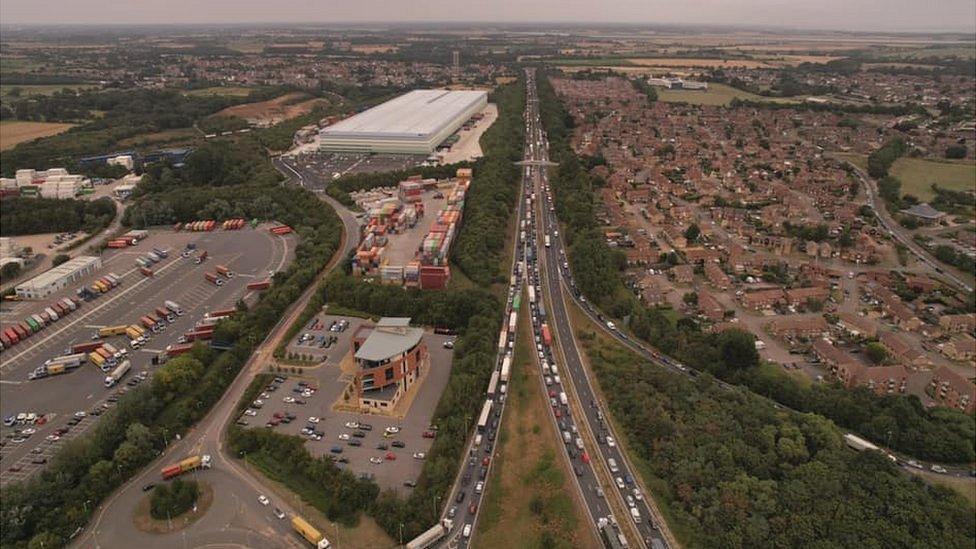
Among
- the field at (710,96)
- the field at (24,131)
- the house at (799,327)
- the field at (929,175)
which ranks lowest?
the house at (799,327)

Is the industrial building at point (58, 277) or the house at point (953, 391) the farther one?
the industrial building at point (58, 277)

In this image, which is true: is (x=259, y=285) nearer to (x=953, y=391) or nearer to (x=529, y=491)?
(x=529, y=491)

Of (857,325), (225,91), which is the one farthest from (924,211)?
(225,91)

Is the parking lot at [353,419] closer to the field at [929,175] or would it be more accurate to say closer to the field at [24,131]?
the field at [929,175]

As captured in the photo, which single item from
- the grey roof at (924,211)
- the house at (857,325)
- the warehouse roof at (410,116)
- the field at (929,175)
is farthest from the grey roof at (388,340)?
the field at (929,175)

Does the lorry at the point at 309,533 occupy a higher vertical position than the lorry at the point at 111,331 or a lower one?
higher

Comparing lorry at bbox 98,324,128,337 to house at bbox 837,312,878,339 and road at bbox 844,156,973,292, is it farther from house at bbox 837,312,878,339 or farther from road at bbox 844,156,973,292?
road at bbox 844,156,973,292
